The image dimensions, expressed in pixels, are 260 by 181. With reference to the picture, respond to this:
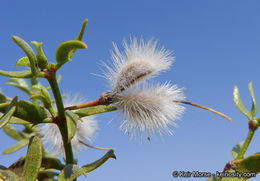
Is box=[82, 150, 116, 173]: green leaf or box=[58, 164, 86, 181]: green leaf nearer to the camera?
box=[58, 164, 86, 181]: green leaf

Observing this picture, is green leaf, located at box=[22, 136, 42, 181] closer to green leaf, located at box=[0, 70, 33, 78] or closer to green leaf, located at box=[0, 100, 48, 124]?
green leaf, located at box=[0, 100, 48, 124]

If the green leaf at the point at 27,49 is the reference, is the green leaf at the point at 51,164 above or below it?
below

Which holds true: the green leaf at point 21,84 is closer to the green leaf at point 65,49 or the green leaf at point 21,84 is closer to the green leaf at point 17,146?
the green leaf at point 17,146

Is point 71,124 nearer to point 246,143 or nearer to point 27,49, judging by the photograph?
point 27,49

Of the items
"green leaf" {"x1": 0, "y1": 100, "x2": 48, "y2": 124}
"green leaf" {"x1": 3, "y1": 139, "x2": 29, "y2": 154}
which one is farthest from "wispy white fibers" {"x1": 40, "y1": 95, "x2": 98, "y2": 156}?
"green leaf" {"x1": 0, "y1": 100, "x2": 48, "y2": 124}

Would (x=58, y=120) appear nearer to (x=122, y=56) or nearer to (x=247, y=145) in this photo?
(x=122, y=56)

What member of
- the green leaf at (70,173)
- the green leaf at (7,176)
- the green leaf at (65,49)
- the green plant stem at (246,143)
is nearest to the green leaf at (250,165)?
the green plant stem at (246,143)

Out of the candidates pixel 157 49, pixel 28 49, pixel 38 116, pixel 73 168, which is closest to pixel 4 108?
pixel 38 116
